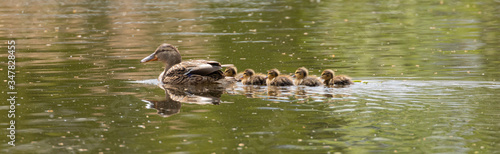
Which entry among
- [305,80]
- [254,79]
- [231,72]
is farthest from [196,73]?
[305,80]

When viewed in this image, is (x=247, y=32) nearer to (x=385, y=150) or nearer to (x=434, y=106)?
(x=434, y=106)

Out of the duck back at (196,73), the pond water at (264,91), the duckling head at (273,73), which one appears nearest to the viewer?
the pond water at (264,91)

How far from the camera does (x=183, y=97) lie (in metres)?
11.7

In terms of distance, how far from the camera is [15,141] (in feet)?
28.1

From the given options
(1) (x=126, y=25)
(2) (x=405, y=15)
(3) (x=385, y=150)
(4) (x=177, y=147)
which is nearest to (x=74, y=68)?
(4) (x=177, y=147)

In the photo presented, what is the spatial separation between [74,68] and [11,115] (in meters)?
5.09

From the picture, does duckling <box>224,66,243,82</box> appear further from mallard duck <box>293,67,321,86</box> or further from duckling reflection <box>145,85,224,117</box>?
mallard duck <box>293,67,321,86</box>

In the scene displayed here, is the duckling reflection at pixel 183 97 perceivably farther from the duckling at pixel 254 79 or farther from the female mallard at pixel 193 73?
the duckling at pixel 254 79

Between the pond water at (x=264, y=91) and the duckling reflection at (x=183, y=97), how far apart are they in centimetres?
2

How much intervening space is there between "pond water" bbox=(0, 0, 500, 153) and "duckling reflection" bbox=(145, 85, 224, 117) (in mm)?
18

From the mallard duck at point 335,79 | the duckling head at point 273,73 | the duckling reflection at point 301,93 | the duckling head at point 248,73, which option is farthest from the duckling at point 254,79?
the mallard duck at point 335,79

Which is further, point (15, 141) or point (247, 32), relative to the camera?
point (247, 32)

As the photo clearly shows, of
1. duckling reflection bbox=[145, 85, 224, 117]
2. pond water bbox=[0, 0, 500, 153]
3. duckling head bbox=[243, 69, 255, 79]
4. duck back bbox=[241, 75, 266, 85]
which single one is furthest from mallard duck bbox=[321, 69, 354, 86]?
duckling reflection bbox=[145, 85, 224, 117]

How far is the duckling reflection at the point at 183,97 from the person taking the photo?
413 inches
